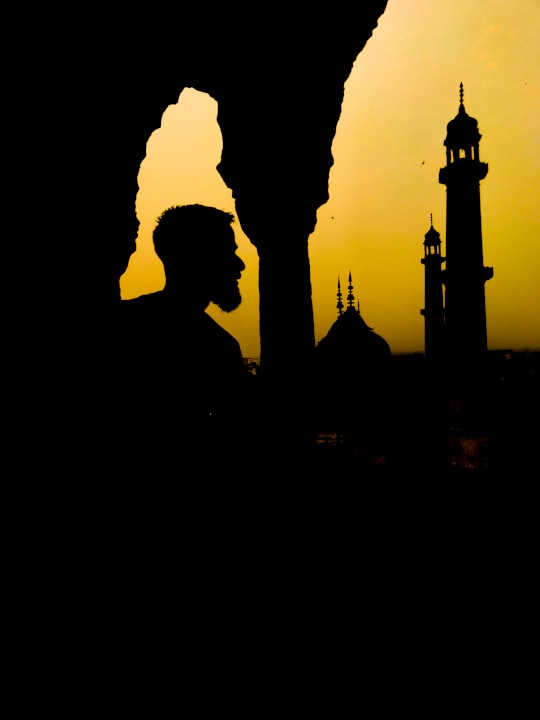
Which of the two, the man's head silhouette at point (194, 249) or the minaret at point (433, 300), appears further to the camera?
the minaret at point (433, 300)

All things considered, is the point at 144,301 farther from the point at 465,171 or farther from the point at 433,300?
the point at 433,300

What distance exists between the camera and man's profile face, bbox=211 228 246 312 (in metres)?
2.29

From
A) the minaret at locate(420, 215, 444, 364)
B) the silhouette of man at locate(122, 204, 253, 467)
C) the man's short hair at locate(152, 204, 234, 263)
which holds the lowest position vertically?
the silhouette of man at locate(122, 204, 253, 467)

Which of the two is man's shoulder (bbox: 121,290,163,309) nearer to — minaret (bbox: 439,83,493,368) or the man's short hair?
the man's short hair

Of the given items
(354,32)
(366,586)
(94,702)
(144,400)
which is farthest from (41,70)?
(354,32)

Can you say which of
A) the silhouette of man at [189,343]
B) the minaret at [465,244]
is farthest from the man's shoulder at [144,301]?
the minaret at [465,244]

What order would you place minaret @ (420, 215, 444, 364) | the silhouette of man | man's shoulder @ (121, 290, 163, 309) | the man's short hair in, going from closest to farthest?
the silhouette of man → man's shoulder @ (121, 290, 163, 309) → the man's short hair → minaret @ (420, 215, 444, 364)

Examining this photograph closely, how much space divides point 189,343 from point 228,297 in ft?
1.50

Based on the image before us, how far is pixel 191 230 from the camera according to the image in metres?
2.23

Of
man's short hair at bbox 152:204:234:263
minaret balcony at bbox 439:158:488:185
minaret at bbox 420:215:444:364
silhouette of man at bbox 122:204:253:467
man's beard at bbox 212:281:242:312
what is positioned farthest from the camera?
minaret at bbox 420:215:444:364

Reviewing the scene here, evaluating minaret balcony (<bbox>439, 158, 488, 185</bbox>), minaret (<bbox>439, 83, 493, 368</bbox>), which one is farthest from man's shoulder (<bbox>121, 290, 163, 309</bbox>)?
minaret balcony (<bbox>439, 158, 488, 185</bbox>)

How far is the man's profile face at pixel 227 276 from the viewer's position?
7.52 feet

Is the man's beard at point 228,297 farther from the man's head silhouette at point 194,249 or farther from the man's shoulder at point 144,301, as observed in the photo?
the man's shoulder at point 144,301

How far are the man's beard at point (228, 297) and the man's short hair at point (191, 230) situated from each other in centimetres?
20
